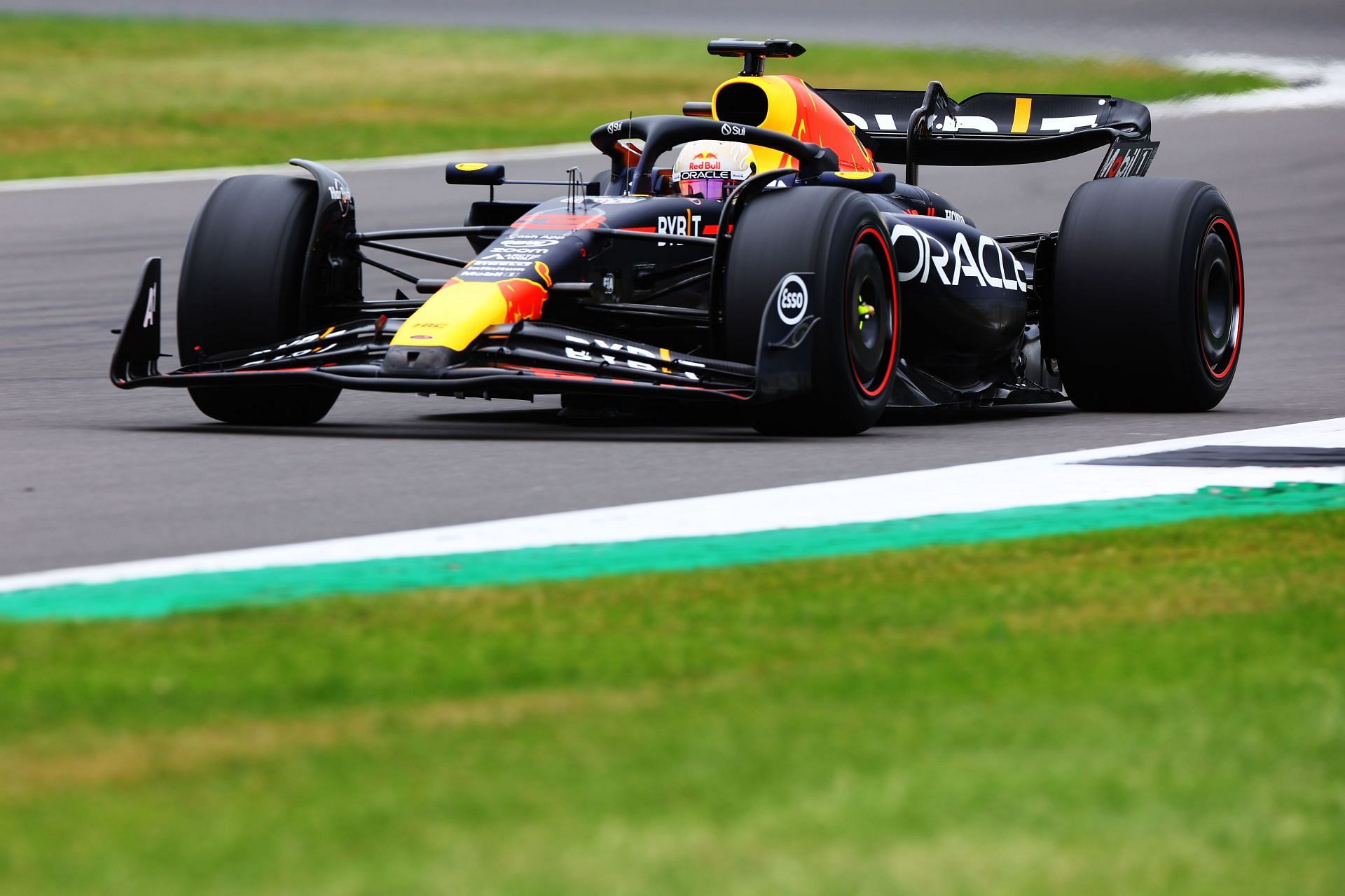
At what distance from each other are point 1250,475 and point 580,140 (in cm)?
1967

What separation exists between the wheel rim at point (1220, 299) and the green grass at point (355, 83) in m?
6.43

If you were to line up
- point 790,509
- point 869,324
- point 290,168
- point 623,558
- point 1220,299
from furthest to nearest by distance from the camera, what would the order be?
point 290,168 < point 1220,299 < point 869,324 < point 790,509 < point 623,558

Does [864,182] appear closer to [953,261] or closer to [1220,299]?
[953,261]

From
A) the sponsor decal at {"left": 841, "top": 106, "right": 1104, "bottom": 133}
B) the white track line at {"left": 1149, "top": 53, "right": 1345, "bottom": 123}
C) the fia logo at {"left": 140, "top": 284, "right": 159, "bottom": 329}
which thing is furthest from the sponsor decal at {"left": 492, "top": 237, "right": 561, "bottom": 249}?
the white track line at {"left": 1149, "top": 53, "right": 1345, "bottom": 123}

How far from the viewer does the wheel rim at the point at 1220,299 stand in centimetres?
1065

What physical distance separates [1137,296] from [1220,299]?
81cm

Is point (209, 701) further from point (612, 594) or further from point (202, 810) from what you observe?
point (612, 594)

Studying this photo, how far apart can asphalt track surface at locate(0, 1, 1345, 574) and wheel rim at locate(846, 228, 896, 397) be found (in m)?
0.27

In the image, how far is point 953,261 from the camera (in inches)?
397

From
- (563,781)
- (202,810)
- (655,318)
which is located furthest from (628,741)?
(655,318)

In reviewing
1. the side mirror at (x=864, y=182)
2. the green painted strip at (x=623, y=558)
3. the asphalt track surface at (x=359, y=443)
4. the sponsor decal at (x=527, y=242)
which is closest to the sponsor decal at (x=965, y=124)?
the asphalt track surface at (x=359, y=443)

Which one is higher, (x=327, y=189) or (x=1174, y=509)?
(x=327, y=189)

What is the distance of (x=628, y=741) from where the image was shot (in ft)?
13.9

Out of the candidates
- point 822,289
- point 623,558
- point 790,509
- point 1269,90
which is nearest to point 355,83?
point 1269,90
